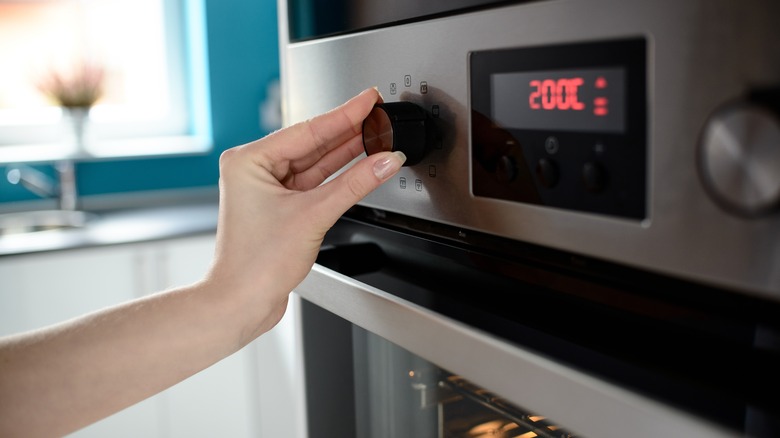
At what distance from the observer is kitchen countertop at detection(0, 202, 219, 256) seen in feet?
6.48

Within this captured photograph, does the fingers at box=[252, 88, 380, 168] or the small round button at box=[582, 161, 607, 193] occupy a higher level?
the fingers at box=[252, 88, 380, 168]

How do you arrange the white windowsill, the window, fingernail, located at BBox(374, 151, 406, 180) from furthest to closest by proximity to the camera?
the window
the white windowsill
fingernail, located at BBox(374, 151, 406, 180)

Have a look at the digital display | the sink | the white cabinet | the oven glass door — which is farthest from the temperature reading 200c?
the sink

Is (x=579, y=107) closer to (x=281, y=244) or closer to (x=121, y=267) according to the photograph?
(x=281, y=244)

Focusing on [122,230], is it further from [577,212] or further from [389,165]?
[577,212]

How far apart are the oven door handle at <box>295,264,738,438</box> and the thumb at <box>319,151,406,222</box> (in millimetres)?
69

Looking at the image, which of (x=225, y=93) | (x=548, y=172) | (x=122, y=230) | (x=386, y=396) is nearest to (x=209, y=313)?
(x=386, y=396)

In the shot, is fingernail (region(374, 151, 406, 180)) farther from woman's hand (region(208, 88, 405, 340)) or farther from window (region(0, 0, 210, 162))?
window (region(0, 0, 210, 162))

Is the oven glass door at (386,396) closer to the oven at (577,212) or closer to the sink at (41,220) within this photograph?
the oven at (577,212)

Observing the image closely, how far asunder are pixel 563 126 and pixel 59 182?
2.43 metres

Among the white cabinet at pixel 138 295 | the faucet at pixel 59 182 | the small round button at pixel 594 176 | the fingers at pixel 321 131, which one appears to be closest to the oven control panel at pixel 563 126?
the small round button at pixel 594 176

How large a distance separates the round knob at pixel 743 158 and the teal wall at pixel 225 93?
2.53 metres

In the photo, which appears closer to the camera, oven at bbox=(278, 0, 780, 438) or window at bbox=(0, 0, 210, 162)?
oven at bbox=(278, 0, 780, 438)

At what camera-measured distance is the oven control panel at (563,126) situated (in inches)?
14.3
